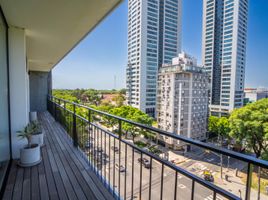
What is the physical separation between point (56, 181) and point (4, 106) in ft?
4.61

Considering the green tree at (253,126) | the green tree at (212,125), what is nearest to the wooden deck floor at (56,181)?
the green tree at (253,126)

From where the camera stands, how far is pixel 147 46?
29.7 meters

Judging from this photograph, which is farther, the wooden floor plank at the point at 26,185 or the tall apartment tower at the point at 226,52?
the tall apartment tower at the point at 226,52

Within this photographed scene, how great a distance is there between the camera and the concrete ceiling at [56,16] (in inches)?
77.5

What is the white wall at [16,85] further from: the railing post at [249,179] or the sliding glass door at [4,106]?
the railing post at [249,179]

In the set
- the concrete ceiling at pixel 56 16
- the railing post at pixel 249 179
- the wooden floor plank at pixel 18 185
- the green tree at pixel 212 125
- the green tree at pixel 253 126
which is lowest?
the green tree at pixel 212 125

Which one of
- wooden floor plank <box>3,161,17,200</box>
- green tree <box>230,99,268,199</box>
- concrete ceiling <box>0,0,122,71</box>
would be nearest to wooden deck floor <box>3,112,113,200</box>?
wooden floor plank <box>3,161,17,200</box>

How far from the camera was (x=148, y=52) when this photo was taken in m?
29.8

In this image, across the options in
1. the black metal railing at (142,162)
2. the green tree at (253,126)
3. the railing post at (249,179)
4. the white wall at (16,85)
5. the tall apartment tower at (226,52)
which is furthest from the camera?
the tall apartment tower at (226,52)

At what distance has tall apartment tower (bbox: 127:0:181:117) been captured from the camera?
28.7 m

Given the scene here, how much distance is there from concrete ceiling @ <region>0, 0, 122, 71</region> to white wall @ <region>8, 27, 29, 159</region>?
0.25m

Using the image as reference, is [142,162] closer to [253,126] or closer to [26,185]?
[26,185]

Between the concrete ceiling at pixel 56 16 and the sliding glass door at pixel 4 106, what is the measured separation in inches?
11.2

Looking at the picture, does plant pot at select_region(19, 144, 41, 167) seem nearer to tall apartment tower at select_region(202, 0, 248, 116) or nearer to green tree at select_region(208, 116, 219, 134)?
green tree at select_region(208, 116, 219, 134)
